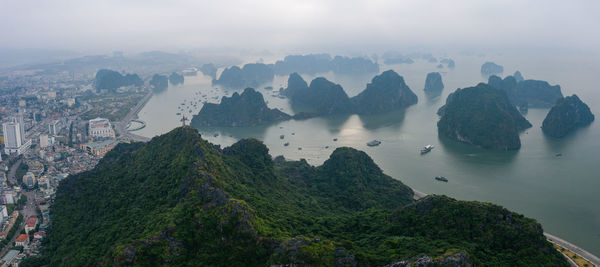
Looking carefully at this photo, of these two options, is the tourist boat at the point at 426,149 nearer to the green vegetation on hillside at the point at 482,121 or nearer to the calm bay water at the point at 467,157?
the calm bay water at the point at 467,157

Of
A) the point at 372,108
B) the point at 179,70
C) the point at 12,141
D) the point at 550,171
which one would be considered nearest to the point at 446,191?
the point at 550,171

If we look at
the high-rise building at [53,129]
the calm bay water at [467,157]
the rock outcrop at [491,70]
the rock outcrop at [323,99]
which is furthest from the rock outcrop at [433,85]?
the high-rise building at [53,129]

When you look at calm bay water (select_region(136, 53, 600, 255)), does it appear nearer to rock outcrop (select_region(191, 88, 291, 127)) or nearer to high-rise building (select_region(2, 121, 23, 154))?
rock outcrop (select_region(191, 88, 291, 127))

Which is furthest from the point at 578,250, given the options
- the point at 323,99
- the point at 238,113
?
the point at 323,99

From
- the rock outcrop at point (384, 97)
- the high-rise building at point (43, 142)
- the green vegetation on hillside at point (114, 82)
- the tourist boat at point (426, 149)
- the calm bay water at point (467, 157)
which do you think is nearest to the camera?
the calm bay water at point (467, 157)

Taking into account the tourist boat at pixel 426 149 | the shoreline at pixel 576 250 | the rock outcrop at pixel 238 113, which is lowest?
the shoreline at pixel 576 250

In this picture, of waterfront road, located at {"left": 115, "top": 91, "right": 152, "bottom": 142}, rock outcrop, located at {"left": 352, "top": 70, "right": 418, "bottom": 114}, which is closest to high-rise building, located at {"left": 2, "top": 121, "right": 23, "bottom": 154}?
waterfront road, located at {"left": 115, "top": 91, "right": 152, "bottom": 142}
